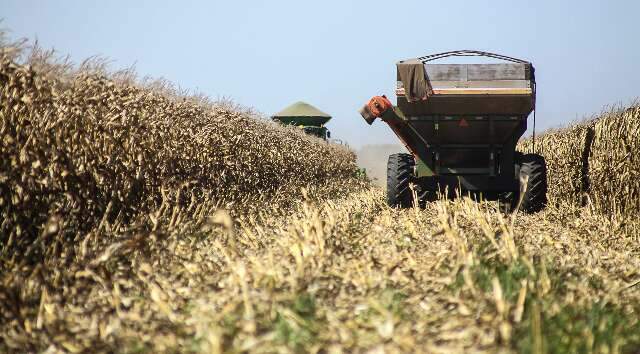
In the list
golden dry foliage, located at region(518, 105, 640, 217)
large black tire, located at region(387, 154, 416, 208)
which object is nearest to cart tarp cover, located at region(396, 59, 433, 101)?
large black tire, located at region(387, 154, 416, 208)

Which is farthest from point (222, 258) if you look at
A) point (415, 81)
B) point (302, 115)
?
point (302, 115)

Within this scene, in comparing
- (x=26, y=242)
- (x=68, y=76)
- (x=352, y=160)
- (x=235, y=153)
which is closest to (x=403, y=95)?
(x=235, y=153)

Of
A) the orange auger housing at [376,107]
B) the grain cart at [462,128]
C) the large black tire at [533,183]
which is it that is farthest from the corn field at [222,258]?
the orange auger housing at [376,107]

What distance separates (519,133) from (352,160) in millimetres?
15347

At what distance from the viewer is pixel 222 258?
4.84m

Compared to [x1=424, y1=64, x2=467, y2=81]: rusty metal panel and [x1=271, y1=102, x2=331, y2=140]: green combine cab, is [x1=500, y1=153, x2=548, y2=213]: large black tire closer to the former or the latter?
[x1=424, y1=64, x2=467, y2=81]: rusty metal panel

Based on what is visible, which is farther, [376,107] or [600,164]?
[376,107]

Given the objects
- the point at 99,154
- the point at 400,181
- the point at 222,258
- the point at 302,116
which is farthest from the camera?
the point at 302,116

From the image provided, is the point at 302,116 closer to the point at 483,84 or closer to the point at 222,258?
the point at 483,84

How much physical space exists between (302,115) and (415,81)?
89.9 ft

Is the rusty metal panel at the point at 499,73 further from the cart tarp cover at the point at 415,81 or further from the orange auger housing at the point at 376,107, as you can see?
the orange auger housing at the point at 376,107

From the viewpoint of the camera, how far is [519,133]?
975cm

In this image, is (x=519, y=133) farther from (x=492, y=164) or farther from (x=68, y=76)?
(x=68, y=76)

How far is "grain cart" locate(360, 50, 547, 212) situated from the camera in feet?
30.2
